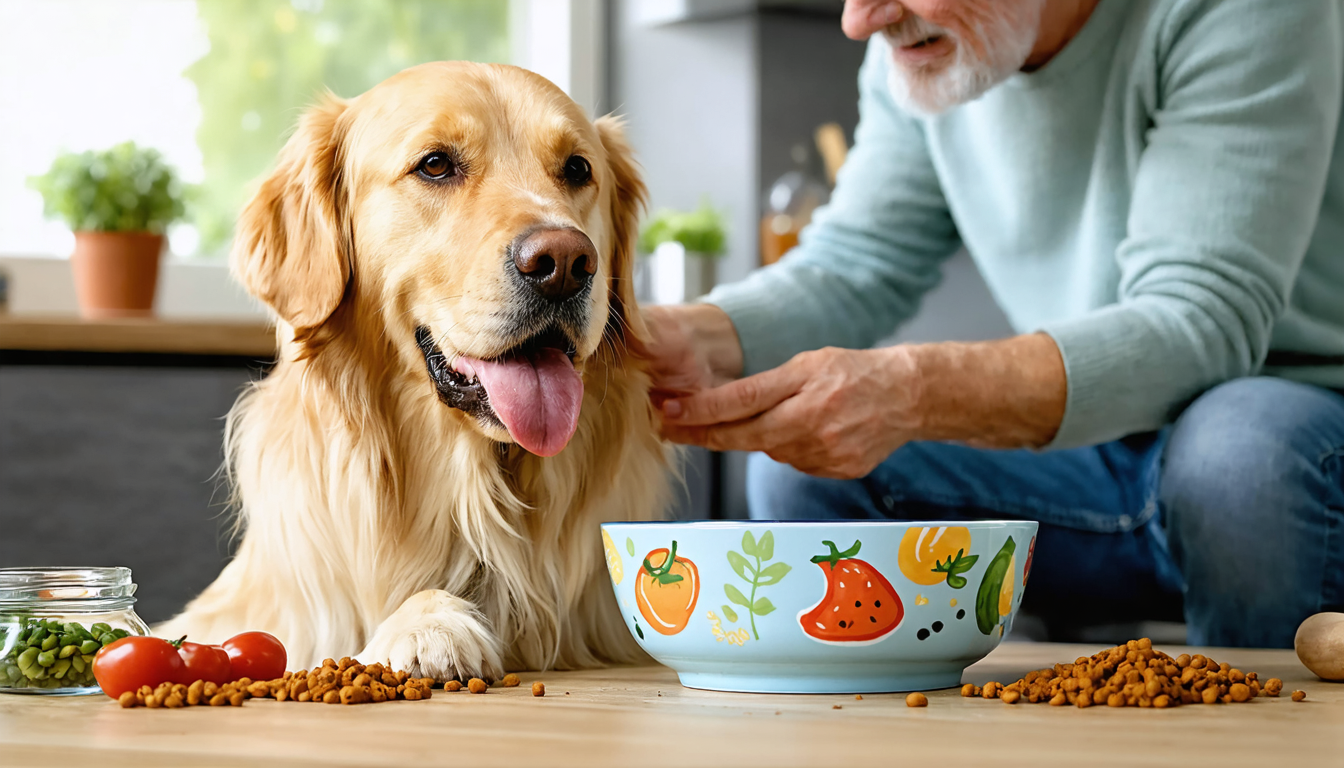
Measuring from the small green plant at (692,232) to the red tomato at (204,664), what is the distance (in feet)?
7.60

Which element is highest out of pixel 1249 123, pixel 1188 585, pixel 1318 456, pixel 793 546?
pixel 1249 123

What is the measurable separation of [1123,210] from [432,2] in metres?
2.25

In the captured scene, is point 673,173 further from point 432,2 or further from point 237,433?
point 237,433

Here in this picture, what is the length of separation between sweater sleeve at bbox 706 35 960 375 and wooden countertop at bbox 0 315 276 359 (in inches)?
47.0

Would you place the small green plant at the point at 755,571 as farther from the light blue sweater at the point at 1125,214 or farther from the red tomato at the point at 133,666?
the light blue sweater at the point at 1125,214

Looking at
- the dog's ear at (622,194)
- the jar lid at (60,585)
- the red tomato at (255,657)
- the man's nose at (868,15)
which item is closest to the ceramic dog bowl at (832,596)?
the red tomato at (255,657)

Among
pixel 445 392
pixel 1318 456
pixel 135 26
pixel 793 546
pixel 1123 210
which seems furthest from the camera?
pixel 135 26

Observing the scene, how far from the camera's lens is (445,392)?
4.03 feet

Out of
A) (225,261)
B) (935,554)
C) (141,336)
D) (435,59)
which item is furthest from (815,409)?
(225,261)

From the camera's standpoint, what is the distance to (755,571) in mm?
795

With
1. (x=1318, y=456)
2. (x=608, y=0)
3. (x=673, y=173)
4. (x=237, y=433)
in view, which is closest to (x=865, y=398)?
(x=1318, y=456)

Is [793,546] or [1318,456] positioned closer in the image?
[793,546]

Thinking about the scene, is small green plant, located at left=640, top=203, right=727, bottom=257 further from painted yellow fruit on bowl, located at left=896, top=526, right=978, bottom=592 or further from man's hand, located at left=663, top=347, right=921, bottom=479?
painted yellow fruit on bowl, located at left=896, top=526, right=978, bottom=592

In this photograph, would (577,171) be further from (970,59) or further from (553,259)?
(970,59)
